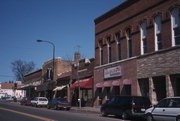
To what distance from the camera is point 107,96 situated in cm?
3359

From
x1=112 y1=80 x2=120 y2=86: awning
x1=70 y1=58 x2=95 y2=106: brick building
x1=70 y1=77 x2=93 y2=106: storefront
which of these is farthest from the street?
x1=70 y1=58 x2=95 y2=106: brick building

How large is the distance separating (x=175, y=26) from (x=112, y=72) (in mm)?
10572

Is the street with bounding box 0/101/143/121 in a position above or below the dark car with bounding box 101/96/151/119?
below

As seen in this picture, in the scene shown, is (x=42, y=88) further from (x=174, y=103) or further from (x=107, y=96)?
(x=174, y=103)

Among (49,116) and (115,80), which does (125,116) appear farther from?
(115,80)

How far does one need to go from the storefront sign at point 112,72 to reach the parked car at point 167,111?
14.5 meters

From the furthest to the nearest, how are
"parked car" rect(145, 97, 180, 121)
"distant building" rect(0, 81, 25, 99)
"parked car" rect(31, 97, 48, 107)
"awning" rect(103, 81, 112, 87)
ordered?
"distant building" rect(0, 81, 25, 99), "parked car" rect(31, 97, 48, 107), "awning" rect(103, 81, 112, 87), "parked car" rect(145, 97, 180, 121)

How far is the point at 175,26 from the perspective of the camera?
78.8 ft

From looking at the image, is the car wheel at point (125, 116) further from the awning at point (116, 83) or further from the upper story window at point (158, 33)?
the awning at point (116, 83)

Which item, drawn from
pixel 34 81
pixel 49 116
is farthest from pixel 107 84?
pixel 34 81

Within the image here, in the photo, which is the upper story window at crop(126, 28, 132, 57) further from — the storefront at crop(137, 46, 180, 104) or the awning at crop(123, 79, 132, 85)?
the awning at crop(123, 79, 132, 85)

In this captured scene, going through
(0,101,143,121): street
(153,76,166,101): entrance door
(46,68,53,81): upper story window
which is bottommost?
(0,101,143,121): street

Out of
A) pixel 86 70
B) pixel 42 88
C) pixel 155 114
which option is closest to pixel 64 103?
pixel 86 70

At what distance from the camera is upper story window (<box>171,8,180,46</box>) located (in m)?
23.7
